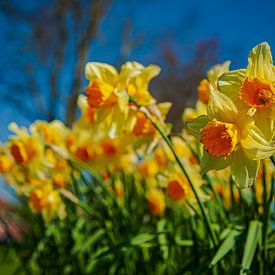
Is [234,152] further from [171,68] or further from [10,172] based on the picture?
[171,68]

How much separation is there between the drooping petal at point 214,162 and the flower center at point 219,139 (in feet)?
0.15

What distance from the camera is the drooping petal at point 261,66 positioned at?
64 centimetres

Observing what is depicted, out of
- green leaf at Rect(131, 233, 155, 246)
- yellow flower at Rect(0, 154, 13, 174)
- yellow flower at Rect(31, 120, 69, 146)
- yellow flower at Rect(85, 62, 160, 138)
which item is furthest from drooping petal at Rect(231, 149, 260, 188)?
yellow flower at Rect(0, 154, 13, 174)

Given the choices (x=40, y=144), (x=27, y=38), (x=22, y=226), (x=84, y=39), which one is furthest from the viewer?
(x=27, y=38)

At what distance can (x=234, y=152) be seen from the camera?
67 centimetres

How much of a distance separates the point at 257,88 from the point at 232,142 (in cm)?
8

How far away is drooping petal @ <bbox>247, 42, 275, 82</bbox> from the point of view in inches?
25.3

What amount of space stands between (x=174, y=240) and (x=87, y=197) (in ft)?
3.09

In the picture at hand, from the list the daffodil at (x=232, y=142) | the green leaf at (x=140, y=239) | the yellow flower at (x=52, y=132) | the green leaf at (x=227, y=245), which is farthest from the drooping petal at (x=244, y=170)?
the yellow flower at (x=52, y=132)

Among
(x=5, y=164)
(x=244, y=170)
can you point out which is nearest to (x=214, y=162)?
(x=244, y=170)

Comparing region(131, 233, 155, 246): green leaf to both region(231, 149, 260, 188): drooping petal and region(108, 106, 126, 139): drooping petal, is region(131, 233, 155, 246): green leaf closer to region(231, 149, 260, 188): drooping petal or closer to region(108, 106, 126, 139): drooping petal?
region(108, 106, 126, 139): drooping petal

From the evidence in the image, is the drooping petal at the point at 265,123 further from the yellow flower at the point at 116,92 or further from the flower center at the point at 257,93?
the yellow flower at the point at 116,92

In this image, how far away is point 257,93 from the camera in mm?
617

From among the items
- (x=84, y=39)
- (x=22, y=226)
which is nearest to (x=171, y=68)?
(x=84, y=39)
